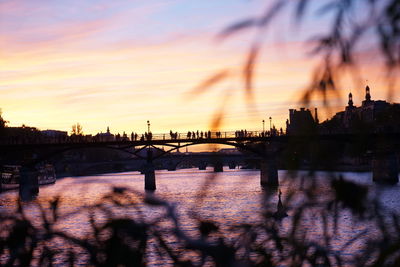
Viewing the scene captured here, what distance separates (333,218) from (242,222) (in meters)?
0.35

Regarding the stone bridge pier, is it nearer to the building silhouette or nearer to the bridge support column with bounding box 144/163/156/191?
the bridge support column with bounding box 144/163/156/191

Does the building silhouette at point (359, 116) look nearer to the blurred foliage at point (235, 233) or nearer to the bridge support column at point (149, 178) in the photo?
the blurred foliage at point (235, 233)

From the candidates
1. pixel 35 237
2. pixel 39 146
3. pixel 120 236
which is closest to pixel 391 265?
pixel 120 236

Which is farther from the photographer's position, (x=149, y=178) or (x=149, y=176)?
(x=149, y=176)

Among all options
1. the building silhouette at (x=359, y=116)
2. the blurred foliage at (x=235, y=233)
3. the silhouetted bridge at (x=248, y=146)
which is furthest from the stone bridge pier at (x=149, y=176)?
the building silhouette at (x=359, y=116)

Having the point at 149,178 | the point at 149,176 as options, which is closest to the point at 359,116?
the point at 149,178

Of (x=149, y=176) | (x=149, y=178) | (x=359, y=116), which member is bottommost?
(x=149, y=178)

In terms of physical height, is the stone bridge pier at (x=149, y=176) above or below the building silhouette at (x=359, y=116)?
below

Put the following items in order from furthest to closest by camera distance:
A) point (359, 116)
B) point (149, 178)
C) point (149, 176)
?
point (149, 176) → point (149, 178) → point (359, 116)

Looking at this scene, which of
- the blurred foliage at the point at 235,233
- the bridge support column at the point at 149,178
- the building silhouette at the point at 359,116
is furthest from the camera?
the bridge support column at the point at 149,178

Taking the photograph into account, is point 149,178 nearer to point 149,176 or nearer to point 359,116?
point 149,176

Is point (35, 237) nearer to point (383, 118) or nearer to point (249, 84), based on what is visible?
point (249, 84)

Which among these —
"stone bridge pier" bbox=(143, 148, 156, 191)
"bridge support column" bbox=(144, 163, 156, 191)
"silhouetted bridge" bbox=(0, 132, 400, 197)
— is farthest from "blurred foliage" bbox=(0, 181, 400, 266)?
"bridge support column" bbox=(144, 163, 156, 191)

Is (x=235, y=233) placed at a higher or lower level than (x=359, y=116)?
lower
